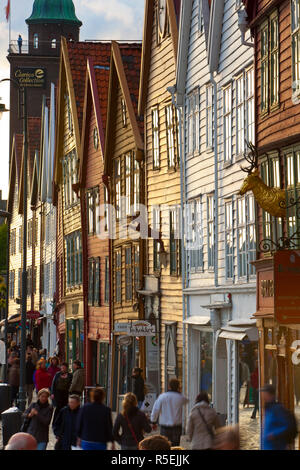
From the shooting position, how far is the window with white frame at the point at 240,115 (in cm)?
2581

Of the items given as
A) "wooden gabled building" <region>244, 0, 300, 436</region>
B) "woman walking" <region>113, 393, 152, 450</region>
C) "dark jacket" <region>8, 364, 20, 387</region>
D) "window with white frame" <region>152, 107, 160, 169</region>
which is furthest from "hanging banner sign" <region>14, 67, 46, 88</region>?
"woman walking" <region>113, 393, 152, 450</region>

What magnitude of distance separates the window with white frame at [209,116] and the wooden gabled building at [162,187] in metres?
3.17

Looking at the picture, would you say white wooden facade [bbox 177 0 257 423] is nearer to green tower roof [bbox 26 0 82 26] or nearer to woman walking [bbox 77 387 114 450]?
woman walking [bbox 77 387 114 450]

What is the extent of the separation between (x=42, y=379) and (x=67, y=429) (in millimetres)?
13958

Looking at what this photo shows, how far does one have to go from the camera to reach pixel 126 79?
39500mm

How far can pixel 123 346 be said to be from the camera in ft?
128

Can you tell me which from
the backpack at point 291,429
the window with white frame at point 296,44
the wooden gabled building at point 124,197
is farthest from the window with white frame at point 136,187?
the backpack at point 291,429

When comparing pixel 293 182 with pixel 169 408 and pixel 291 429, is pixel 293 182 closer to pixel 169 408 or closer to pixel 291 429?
pixel 169 408

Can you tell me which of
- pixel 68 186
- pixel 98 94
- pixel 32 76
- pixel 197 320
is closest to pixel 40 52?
pixel 32 76

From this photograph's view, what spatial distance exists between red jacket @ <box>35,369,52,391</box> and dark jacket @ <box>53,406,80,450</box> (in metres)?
13.5

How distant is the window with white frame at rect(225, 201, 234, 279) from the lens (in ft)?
87.6

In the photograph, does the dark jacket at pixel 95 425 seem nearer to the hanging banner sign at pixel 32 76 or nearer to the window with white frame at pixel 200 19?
the window with white frame at pixel 200 19

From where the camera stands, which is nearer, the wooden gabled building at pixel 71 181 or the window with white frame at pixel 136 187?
the window with white frame at pixel 136 187

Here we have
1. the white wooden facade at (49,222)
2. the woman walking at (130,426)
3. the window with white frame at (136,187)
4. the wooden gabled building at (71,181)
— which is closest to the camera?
the woman walking at (130,426)
